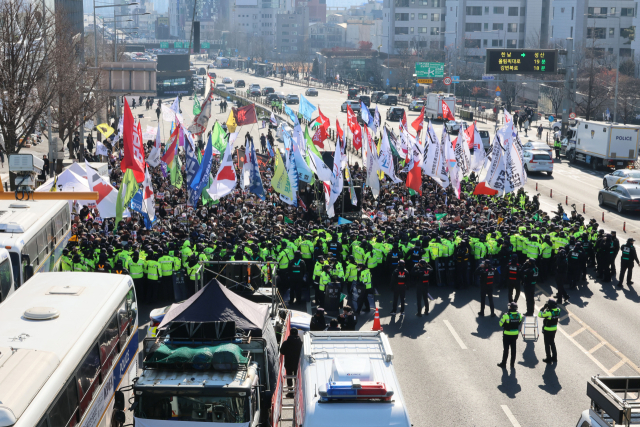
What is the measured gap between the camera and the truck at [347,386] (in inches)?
319

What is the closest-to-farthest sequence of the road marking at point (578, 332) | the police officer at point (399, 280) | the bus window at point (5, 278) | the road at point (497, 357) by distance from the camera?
the road at point (497, 357) → the bus window at point (5, 278) → the road marking at point (578, 332) → the police officer at point (399, 280)

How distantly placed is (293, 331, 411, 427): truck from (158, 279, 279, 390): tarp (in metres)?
1.18

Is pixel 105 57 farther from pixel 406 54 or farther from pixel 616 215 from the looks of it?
pixel 616 215

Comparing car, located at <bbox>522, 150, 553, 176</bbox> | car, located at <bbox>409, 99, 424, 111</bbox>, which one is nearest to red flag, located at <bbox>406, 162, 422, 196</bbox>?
car, located at <bbox>522, 150, 553, 176</bbox>

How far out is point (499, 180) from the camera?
24.7 metres

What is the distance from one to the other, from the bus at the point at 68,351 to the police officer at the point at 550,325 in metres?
7.58

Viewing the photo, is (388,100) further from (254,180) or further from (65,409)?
(65,409)

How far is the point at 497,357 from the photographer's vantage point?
591 inches

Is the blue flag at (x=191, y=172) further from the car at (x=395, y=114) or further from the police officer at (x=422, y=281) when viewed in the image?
the car at (x=395, y=114)

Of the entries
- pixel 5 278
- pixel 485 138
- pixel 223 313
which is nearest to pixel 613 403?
pixel 223 313

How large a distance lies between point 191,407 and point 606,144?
1437 inches

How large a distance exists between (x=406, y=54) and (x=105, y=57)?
150 feet

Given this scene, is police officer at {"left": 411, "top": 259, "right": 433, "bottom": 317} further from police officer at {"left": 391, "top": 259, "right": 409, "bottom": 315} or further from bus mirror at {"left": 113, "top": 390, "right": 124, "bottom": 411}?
bus mirror at {"left": 113, "top": 390, "right": 124, "bottom": 411}

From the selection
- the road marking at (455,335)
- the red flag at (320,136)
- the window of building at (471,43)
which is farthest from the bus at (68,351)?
the window of building at (471,43)
